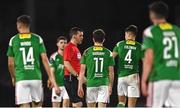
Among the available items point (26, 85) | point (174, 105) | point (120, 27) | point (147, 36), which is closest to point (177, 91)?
point (174, 105)

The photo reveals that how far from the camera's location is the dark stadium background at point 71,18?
23109 millimetres

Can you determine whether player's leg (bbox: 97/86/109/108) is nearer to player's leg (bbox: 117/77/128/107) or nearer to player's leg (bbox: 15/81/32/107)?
player's leg (bbox: 117/77/128/107)

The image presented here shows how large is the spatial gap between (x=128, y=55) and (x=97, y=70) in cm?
113

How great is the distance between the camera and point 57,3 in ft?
77.9

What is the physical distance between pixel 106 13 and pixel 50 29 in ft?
6.07

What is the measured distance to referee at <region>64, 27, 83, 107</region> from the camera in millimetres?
14953

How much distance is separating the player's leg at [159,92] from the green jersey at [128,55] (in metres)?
4.29

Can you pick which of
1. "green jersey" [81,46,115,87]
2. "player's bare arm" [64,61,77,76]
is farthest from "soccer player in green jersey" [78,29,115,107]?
"player's bare arm" [64,61,77,76]

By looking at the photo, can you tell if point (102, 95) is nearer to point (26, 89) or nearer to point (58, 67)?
point (26, 89)

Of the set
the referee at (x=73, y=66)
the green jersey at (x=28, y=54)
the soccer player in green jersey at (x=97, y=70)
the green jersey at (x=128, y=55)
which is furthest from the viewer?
the green jersey at (x=128, y=55)

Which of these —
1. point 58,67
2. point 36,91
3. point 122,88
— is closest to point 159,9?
point 36,91

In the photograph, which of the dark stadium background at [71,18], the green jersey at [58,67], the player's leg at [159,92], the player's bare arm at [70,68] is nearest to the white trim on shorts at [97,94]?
the player's bare arm at [70,68]

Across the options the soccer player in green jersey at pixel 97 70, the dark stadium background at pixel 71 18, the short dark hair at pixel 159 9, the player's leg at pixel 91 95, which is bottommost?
the player's leg at pixel 91 95

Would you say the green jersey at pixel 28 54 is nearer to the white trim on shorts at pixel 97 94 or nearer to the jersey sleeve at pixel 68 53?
the white trim on shorts at pixel 97 94
